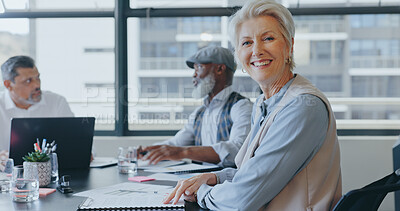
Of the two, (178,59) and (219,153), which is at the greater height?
(178,59)

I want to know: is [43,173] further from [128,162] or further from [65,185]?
[128,162]

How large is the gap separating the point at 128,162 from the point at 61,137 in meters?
0.37

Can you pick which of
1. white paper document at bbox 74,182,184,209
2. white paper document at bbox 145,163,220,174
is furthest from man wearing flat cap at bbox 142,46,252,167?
white paper document at bbox 74,182,184,209

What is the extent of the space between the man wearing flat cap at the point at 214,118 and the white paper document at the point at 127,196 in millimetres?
767

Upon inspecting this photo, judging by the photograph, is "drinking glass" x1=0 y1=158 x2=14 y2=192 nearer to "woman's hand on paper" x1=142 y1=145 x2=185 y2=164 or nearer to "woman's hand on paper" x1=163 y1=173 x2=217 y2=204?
"woman's hand on paper" x1=163 y1=173 x2=217 y2=204

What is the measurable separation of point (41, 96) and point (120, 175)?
1.44 meters

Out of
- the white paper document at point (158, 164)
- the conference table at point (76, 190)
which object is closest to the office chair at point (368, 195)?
the conference table at point (76, 190)

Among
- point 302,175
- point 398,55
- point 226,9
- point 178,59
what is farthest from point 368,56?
point 302,175

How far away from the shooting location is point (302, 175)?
1324 millimetres

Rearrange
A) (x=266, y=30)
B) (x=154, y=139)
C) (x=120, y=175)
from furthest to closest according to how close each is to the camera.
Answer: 1. (x=154, y=139)
2. (x=120, y=175)
3. (x=266, y=30)

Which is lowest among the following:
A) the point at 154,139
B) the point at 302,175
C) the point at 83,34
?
the point at 154,139

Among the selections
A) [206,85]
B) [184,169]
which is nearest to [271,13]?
[184,169]

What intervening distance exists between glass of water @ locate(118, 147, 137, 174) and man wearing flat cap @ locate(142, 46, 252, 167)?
0.95 ft

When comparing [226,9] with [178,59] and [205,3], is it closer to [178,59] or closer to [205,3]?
[205,3]
